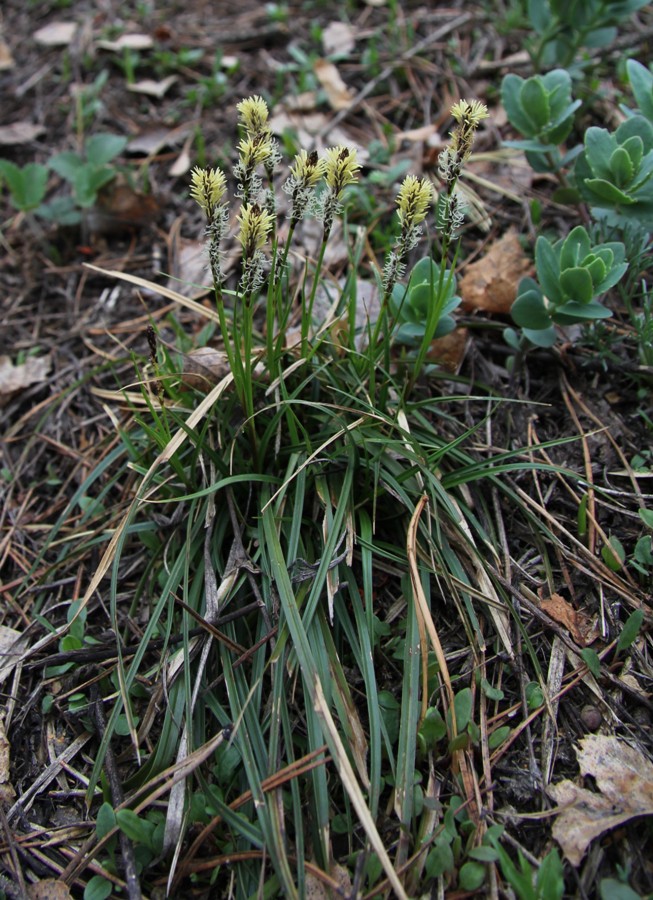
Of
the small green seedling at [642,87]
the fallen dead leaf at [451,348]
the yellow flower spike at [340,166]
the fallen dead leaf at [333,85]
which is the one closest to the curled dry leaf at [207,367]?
the fallen dead leaf at [451,348]

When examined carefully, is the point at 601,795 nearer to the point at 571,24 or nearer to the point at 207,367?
the point at 207,367

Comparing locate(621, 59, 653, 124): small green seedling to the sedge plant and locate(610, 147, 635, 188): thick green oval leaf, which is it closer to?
locate(610, 147, 635, 188): thick green oval leaf

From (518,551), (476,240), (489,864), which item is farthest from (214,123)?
(489,864)

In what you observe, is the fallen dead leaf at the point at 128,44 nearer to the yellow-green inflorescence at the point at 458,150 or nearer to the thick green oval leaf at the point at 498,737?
the yellow-green inflorescence at the point at 458,150

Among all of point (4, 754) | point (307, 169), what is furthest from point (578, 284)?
point (4, 754)

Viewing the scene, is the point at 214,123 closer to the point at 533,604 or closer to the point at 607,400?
the point at 607,400

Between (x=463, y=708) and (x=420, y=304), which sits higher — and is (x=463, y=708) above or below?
below
